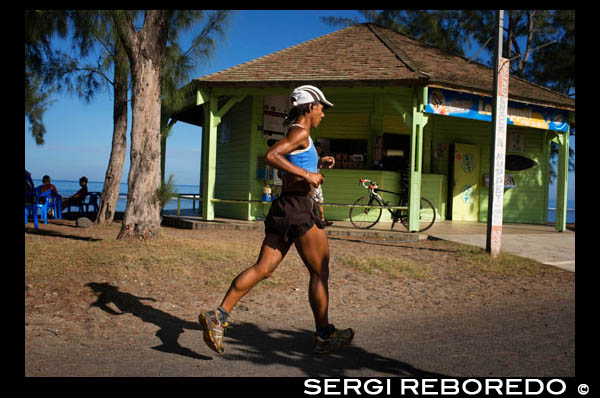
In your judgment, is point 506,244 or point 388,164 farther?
point 388,164

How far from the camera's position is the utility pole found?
28.7 ft

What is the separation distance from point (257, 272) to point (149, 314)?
7.08 feet

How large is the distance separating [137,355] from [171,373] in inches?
24.1

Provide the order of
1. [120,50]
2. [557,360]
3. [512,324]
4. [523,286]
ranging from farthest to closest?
[120,50] < [523,286] < [512,324] < [557,360]

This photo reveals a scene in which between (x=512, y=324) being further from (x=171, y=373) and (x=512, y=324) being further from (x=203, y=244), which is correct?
(x=203, y=244)

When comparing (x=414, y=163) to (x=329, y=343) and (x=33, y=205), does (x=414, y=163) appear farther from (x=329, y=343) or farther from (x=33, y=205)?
(x=33, y=205)

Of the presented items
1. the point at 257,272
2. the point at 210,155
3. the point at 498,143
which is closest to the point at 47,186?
the point at 210,155

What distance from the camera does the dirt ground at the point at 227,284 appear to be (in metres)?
5.16

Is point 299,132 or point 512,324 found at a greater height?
point 299,132

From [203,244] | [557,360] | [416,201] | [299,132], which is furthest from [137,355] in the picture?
[416,201]

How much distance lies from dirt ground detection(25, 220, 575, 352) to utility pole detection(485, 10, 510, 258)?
0.66 metres

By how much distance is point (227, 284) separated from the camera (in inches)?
261

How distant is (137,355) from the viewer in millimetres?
3967

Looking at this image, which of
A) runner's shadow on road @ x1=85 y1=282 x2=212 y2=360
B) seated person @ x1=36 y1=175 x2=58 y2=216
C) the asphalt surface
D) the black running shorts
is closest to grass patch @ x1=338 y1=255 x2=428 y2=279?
the asphalt surface
